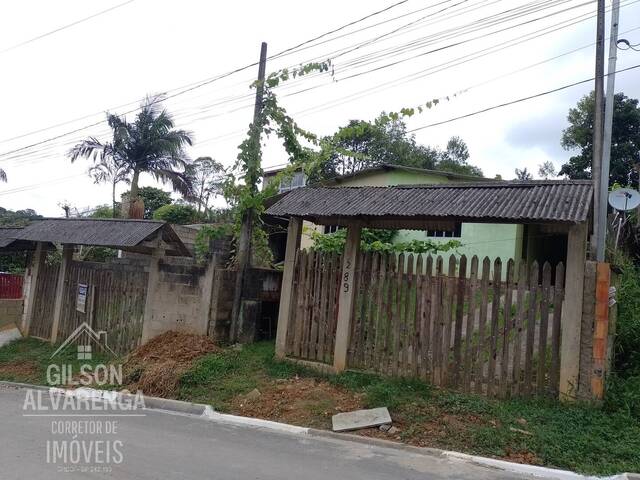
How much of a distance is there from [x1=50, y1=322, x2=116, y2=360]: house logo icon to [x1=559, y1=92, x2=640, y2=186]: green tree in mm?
21032

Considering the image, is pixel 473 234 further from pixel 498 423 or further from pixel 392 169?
pixel 498 423

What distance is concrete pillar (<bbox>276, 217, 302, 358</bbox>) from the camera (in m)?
8.63

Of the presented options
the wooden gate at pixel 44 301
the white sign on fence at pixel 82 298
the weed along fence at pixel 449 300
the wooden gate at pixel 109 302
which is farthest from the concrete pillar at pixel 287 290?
the wooden gate at pixel 44 301

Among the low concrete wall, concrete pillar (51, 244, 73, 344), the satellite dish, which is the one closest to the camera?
the satellite dish

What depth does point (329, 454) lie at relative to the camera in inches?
218

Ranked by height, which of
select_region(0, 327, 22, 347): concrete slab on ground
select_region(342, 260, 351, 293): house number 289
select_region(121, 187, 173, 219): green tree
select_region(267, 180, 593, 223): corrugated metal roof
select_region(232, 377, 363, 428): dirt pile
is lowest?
select_region(0, 327, 22, 347): concrete slab on ground

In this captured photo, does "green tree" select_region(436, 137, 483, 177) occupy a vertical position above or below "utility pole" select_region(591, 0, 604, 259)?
above

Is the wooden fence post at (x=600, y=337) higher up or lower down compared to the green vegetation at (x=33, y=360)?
higher up

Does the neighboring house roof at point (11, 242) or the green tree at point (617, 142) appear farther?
the green tree at point (617, 142)

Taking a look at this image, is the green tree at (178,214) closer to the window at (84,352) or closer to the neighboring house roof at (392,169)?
the neighboring house roof at (392,169)

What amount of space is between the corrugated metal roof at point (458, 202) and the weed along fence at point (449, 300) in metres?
0.02

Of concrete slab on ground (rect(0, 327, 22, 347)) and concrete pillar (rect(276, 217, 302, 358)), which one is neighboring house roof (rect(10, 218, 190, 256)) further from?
concrete pillar (rect(276, 217, 302, 358))

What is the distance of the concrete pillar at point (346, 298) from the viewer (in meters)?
7.91

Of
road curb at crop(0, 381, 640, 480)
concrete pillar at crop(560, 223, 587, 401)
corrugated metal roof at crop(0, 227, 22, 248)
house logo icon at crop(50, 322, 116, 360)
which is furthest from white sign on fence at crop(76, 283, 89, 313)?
concrete pillar at crop(560, 223, 587, 401)
